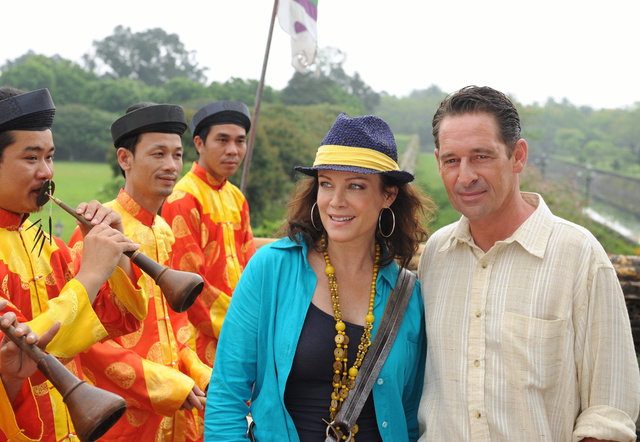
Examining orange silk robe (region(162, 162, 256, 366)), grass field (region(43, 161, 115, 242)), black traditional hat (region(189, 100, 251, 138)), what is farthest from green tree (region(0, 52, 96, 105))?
orange silk robe (region(162, 162, 256, 366))

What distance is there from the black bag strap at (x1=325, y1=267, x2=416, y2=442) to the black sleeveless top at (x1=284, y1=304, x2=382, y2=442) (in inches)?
2.5

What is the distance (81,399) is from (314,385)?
0.90m

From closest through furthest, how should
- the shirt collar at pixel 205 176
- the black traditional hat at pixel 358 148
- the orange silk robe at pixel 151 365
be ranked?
the black traditional hat at pixel 358 148 < the orange silk robe at pixel 151 365 < the shirt collar at pixel 205 176

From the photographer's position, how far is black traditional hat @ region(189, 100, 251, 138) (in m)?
5.09

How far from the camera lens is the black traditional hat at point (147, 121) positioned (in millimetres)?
3723

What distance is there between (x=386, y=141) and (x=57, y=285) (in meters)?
1.44

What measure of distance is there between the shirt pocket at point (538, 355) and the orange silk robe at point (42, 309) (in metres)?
1.58

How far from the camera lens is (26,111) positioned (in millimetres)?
2359

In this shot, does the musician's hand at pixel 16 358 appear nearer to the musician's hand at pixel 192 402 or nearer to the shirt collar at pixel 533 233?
the musician's hand at pixel 192 402

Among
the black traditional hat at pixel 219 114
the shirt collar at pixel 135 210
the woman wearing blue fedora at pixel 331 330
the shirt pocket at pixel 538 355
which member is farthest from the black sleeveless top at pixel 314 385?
the black traditional hat at pixel 219 114

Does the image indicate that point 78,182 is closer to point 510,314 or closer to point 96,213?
point 96,213

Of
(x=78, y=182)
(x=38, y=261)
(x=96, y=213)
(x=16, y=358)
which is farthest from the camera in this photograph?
(x=78, y=182)

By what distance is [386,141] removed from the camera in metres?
2.51

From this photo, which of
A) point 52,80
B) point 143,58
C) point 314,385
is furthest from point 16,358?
point 143,58
